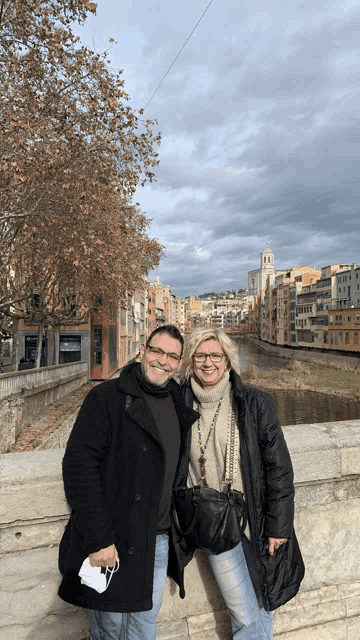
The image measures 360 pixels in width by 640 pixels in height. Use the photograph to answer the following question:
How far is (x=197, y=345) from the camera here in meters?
2.57

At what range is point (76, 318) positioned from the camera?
28.9 m

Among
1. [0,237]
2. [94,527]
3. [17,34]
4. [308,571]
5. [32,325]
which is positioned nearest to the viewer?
[94,527]

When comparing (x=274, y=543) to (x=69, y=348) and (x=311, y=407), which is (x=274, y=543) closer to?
(x=311, y=407)

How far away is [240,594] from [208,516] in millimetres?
566

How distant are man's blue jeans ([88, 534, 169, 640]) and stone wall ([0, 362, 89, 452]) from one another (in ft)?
38.7

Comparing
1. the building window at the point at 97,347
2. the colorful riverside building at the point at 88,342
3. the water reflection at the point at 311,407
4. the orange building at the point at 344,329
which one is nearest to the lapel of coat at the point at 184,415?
the water reflection at the point at 311,407

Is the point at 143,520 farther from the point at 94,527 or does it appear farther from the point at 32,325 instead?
the point at 32,325

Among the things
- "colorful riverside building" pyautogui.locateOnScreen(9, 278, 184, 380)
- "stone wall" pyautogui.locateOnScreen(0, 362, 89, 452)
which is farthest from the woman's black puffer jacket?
"colorful riverside building" pyautogui.locateOnScreen(9, 278, 184, 380)

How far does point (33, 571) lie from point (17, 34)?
1136 centimetres

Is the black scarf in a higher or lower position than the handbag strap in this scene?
higher

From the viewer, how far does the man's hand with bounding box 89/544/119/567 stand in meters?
1.95

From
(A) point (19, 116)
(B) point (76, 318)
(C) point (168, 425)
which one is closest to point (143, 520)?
(C) point (168, 425)

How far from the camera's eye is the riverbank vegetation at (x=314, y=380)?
35419 mm

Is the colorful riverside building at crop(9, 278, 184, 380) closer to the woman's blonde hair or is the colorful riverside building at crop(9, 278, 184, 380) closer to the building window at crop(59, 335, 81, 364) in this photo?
the building window at crop(59, 335, 81, 364)
